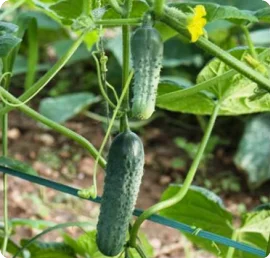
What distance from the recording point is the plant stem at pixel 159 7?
69cm

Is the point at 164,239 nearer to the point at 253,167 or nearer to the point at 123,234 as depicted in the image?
the point at 253,167

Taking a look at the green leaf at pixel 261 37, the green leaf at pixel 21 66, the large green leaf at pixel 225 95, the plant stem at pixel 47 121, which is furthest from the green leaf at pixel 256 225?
the green leaf at pixel 21 66

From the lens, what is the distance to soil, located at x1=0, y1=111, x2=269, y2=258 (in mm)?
2182

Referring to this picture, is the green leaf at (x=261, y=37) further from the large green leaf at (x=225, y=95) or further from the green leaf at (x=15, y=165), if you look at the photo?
the green leaf at (x=15, y=165)

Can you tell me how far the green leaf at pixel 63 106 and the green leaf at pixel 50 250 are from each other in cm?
126

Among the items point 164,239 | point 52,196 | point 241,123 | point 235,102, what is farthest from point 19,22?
point 241,123

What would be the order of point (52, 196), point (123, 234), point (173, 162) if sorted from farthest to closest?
point (173, 162), point (52, 196), point (123, 234)

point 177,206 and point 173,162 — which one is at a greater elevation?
point 177,206

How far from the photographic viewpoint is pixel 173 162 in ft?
8.38

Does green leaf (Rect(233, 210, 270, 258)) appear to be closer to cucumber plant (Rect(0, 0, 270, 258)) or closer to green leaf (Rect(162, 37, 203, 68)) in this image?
cucumber plant (Rect(0, 0, 270, 258))

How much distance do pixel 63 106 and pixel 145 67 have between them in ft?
5.80

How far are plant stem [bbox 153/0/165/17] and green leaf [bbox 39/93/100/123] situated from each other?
1.66 m

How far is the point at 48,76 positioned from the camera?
0.77 m

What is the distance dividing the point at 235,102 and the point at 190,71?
1.86 metres
